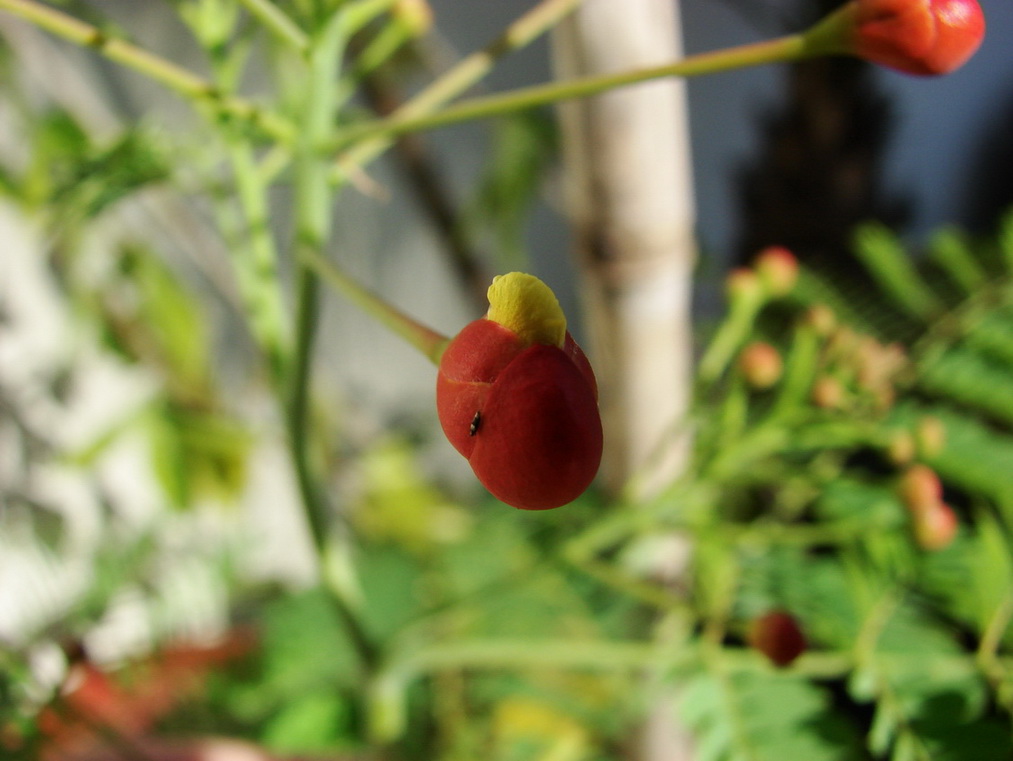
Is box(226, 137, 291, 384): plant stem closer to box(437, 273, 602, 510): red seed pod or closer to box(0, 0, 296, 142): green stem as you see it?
box(0, 0, 296, 142): green stem

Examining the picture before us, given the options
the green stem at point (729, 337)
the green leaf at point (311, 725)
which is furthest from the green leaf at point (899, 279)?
the green leaf at point (311, 725)

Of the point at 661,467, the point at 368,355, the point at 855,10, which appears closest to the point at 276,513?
the point at 368,355

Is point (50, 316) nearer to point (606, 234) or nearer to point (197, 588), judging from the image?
point (197, 588)

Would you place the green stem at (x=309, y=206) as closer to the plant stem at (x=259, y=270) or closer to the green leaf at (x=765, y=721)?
the plant stem at (x=259, y=270)

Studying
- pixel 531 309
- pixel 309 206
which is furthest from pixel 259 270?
pixel 531 309

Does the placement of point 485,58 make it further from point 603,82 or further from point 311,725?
point 311,725
